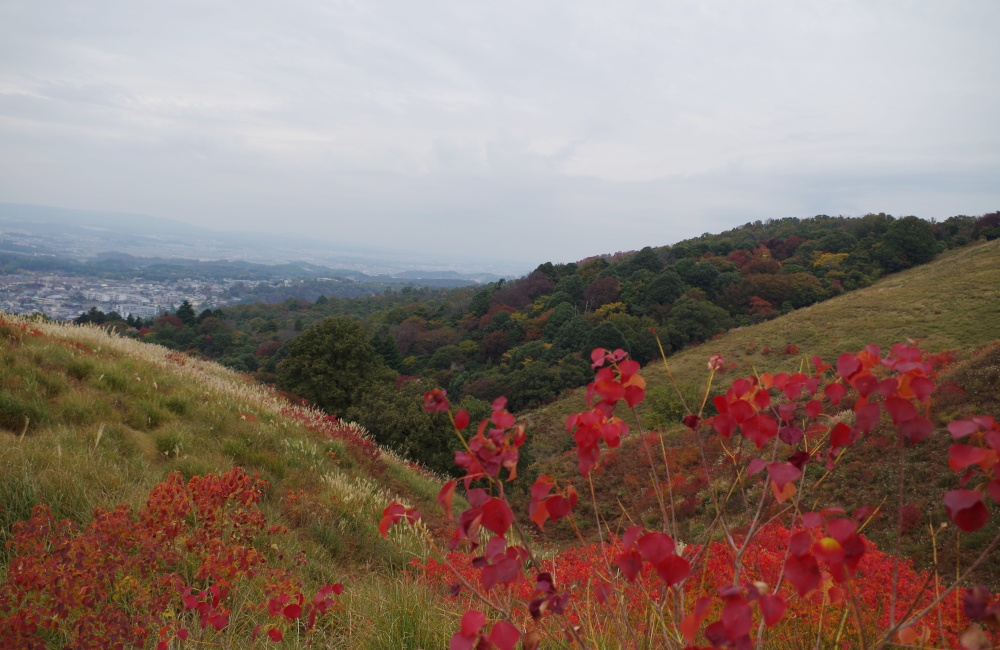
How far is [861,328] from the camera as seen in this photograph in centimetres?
2989

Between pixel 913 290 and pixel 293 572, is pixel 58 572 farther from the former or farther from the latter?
pixel 913 290

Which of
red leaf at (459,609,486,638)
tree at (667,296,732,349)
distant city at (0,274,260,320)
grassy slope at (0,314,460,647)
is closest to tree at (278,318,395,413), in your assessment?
grassy slope at (0,314,460,647)

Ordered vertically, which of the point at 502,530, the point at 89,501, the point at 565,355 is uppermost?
the point at 502,530

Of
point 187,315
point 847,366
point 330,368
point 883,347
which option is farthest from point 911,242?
point 187,315

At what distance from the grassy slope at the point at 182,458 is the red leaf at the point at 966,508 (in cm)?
227

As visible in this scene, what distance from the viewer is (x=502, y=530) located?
1.22 meters

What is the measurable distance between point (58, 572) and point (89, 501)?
1.53 meters

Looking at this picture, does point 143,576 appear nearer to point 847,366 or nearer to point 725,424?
point 725,424

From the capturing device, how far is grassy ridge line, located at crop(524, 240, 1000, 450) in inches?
1019

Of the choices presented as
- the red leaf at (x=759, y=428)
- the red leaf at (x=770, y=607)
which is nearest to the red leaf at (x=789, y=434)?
the red leaf at (x=759, y=428)

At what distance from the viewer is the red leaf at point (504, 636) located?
110 cm

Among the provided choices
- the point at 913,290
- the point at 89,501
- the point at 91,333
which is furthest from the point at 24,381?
the point at 913,290

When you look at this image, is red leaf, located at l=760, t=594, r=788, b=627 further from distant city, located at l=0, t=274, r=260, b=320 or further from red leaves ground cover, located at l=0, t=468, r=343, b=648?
distant city, located at l=0, t=274, r=260, b=320

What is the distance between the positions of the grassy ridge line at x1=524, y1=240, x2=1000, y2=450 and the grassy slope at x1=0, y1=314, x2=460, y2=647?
17.9 metres
